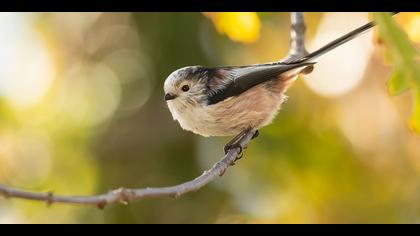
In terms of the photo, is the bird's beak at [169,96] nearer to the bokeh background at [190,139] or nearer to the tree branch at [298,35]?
the tree branch at [298,35]

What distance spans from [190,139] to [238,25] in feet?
11.8

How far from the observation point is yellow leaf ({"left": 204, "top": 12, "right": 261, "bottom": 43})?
12.2 ft

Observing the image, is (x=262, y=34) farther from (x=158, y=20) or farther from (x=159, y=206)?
(x=159, y=206)

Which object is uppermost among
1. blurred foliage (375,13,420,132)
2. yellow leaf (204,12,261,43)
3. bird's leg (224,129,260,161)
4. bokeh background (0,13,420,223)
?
bokeh background (0,13,420,223)

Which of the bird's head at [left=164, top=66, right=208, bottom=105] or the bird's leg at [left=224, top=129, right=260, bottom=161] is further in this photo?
the bird's head at [left=164, top=66, right=208, bottom=105]

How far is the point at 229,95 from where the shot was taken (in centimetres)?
446

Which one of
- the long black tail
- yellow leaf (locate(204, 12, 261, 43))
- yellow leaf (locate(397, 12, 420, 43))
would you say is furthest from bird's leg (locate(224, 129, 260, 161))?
yellow leaf (locate(397, 12, 420, 43))

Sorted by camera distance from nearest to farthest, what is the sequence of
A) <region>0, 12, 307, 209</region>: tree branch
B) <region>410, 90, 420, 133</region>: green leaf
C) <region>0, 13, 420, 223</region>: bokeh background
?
<region>0, 12, 307, 209</region>: tree branch < <region>410, 90, 420, 133</region>: green leaf < <region>0, 13, 420, 223</region>: bokeh background

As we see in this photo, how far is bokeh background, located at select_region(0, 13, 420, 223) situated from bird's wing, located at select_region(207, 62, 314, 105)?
214cm

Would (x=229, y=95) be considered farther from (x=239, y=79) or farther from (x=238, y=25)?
(x=238, y=25)

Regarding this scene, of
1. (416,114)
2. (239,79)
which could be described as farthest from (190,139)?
(416,114)

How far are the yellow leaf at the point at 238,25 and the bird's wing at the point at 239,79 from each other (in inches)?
26.8

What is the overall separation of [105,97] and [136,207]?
4.03 ft

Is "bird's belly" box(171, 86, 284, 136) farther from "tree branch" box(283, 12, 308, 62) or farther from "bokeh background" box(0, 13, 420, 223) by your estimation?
"bokeh background" box(0, 13, 420, 223)
